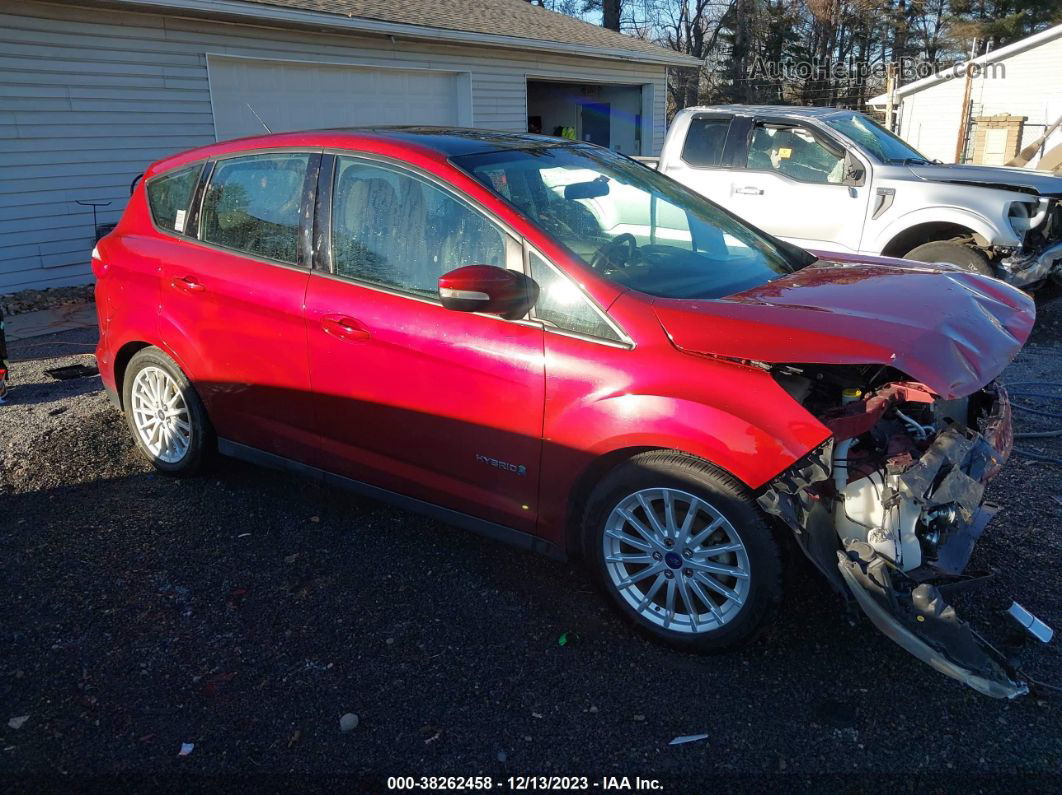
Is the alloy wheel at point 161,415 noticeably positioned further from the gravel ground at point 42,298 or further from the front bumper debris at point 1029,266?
the front bumper debris at point 1029,266

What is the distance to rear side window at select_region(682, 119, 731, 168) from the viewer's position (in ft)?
26.5

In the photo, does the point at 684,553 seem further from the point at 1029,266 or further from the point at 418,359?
the point at 1029,266

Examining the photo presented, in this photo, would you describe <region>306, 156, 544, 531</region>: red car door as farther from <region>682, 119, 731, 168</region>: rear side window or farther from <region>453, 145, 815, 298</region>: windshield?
<region>682, 119, 731, 168</region>: rear side window

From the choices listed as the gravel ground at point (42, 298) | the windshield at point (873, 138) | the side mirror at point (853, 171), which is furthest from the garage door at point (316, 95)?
the side mirror at point (853, 171)

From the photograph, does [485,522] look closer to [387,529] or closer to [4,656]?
[387,529]

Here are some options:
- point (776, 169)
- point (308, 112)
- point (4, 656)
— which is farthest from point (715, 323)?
point (308, 112)

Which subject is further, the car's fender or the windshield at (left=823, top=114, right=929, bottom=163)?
the windshield at (left=823, top=114, right=929, bottom=163)

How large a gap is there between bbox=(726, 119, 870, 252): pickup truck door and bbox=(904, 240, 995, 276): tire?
0.56m

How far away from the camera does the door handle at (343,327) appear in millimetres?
3393

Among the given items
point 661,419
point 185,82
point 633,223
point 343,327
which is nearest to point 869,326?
point 661,419

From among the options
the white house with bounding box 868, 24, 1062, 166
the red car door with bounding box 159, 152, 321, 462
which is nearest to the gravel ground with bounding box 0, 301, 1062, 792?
the red car door with bounding box 159, 152, 321, 462

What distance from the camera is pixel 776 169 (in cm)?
782

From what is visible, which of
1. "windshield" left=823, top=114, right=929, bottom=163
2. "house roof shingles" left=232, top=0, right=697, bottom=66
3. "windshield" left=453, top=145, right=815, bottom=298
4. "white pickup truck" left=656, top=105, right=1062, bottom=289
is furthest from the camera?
"house roof shingles" left=232, top=0, right=697, bottom=66

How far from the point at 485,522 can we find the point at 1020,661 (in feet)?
6.56
